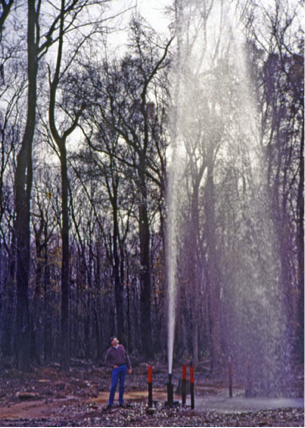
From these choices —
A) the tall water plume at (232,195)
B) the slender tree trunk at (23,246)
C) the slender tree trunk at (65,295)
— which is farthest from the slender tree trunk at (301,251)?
the slender tree trunk at (23,246)

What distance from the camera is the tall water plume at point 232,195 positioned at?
17969 mm

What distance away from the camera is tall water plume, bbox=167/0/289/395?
18.0 m

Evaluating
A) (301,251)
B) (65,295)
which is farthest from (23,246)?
(301,251)

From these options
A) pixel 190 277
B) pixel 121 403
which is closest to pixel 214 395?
pixel 121 403

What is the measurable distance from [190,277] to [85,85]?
1105 cm

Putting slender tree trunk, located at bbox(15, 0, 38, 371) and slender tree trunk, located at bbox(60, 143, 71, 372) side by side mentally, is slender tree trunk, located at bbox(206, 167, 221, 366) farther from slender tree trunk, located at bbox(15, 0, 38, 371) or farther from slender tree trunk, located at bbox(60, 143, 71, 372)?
slender tree trunk, located at bbox(15, 0, 38, 371)

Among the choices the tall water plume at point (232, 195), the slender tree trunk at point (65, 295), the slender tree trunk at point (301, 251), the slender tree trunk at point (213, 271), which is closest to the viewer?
the tall water plume at point (232, 195)

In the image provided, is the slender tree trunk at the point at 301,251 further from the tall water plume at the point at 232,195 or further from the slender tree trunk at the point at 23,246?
the slender tree trunk at the point at 23,246

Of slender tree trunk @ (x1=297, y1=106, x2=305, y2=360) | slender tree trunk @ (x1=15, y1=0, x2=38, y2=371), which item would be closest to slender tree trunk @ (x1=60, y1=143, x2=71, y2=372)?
slender tree trunk @ (x1=15, y1=0, x2=38, y2=371)

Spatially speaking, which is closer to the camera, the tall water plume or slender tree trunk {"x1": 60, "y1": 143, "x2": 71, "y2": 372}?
the tall water plume

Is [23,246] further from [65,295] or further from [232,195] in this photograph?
[232,195]

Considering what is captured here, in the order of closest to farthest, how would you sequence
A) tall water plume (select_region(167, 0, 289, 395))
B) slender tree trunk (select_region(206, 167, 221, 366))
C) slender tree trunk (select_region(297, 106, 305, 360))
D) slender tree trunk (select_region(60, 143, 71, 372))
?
tall water plume (select_region(167, 0, 289, 395)), slender tree trunk (select_region(60, 143, 71, 372)), slender tree trunk (select_region(206, 167, 221, 366)), slender tree trunk (select_region(297, 106, 305, 360))

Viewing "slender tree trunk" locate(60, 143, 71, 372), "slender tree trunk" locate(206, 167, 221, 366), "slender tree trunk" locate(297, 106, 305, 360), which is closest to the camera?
"slender tree trunk" locate(60, 143, 71, 372)

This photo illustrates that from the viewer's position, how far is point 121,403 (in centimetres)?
1360
